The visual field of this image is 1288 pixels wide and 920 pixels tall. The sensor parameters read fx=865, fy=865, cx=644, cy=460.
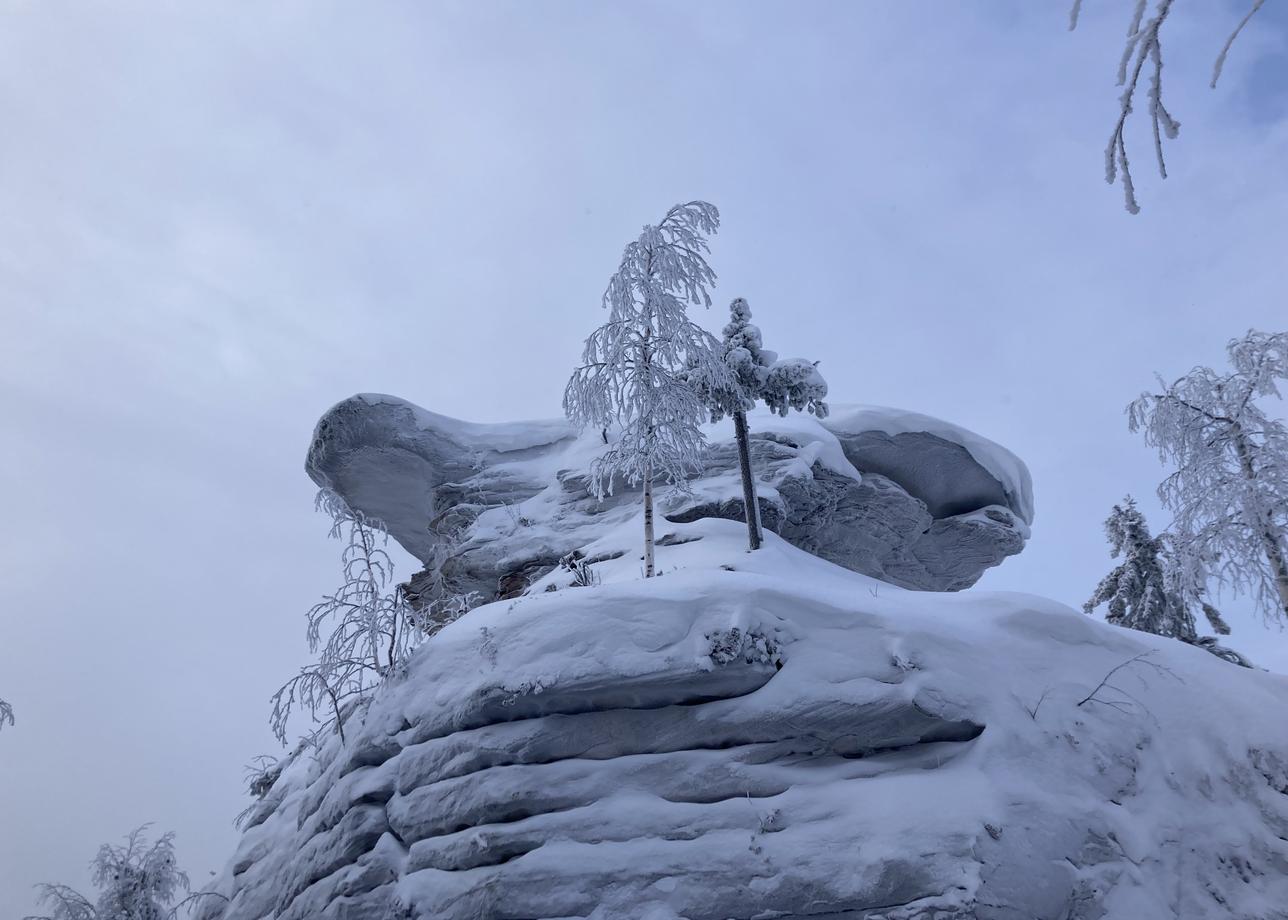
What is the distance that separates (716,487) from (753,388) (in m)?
3.12

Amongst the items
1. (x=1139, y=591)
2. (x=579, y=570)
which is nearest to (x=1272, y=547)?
(x=1139, y=591)

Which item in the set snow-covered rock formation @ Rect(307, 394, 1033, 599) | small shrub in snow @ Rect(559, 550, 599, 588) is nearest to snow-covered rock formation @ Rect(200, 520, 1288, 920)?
small shrub in snow @ Rect(559, 550, 599, 588)

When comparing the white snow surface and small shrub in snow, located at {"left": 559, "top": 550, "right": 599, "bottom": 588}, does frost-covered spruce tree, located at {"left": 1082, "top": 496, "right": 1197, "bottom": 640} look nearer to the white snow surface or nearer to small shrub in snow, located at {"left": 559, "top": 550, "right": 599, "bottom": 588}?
the white snow surface

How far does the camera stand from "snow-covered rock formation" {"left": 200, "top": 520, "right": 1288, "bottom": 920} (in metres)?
9.26

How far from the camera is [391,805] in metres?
11.3

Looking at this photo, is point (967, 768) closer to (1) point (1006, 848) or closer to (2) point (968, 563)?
(1) point (1006, 848)

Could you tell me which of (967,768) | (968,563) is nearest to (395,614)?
(967,768)

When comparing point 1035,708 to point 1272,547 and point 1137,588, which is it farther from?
point 1137,588

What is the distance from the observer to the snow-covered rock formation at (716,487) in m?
23.1

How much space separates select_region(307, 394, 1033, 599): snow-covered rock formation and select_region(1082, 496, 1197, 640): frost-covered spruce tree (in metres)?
2.87

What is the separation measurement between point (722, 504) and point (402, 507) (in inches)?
441

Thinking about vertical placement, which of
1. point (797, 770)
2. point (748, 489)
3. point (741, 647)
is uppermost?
point (748, 489)

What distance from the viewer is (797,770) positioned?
10172mm

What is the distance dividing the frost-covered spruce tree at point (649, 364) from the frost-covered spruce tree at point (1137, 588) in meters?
13.5
